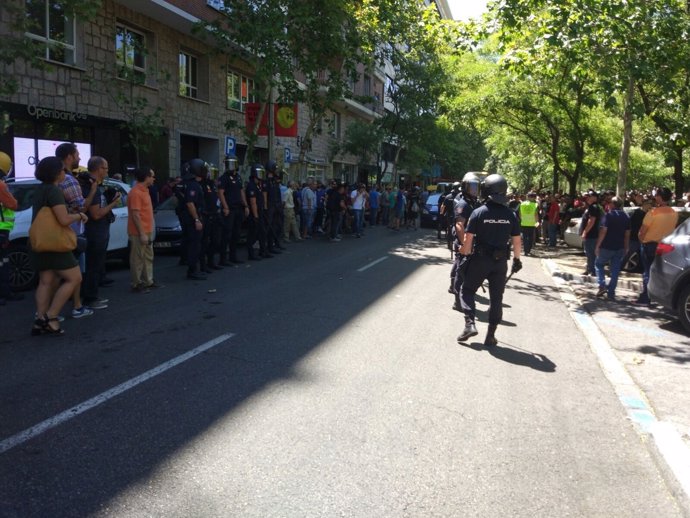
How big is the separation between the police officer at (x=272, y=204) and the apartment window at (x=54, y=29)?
215 inches

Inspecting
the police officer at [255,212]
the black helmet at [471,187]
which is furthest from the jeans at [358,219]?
the black helmet at [471,187]

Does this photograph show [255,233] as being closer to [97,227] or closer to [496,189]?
[97,227]

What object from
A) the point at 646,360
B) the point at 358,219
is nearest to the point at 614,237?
the point at 646,360

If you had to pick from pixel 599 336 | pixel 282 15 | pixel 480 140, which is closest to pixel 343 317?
pixel 599 336

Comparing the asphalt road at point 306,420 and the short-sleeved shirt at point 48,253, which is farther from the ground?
the short-sleeved shirt at point 48,253

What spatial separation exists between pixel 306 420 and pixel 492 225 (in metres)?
3.10

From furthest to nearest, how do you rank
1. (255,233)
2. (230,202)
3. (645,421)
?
1. (255,233)
2. (230,202)
3. (645,421)

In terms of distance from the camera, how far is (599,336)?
7359 millimetres

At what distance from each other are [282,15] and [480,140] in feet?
172

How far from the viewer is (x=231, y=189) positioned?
37.1 feet

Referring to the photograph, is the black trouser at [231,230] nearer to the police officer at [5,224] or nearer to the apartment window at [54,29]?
the police officer at [5,224]

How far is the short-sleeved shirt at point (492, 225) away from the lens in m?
6.19

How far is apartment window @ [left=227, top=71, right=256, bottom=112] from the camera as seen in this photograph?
22.9 m

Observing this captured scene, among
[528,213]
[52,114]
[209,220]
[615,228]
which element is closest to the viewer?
[615,228]
